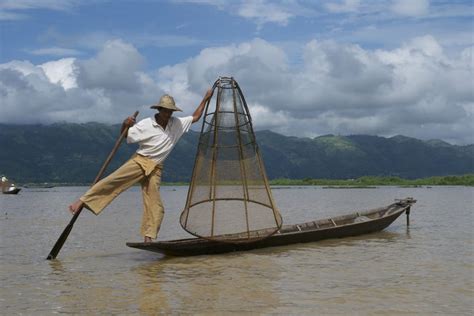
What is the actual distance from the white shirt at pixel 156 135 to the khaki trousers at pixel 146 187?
152mm

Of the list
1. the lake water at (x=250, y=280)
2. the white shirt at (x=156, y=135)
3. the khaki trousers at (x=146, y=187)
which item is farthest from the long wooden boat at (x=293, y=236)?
the white shirt at (x=156, y=135)

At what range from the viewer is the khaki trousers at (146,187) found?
8953 mm

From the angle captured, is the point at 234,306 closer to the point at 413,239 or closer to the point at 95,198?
the point at 95,198

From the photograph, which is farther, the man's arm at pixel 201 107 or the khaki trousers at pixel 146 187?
the man's arm at pixel 201 107

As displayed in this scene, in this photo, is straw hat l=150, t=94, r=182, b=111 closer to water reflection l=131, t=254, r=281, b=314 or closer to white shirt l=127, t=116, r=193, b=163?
white shirt l=127, t=116, r=193, b=163

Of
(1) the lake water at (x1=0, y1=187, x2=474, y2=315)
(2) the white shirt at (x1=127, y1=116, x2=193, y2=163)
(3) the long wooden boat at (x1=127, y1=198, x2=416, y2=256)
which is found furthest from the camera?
(3) the long wooden boat at (x1=127, y1=198, x2=416, y2=256)

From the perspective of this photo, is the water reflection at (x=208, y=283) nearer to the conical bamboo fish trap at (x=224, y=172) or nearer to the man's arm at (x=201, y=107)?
the conical bamboo fish trap at (x=224, y=172)

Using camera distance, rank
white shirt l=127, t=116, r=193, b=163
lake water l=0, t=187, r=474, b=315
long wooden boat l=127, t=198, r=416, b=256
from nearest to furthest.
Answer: lake water l=0, t=187, r=474, b=315, white shirt l=127, t=116, r=193, b=163, long wooden boat l=127, t=198, r=416, b=256

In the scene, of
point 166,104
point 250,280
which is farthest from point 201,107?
point 250,280

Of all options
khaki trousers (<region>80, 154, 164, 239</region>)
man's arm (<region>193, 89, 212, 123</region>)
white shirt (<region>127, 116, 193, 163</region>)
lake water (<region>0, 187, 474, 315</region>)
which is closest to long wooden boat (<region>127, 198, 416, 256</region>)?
lake water (<region>0, 187, 474, 315</region>)

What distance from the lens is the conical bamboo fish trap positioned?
989 centimetres

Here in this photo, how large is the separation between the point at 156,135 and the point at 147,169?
1.93 feet

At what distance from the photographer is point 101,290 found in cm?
702

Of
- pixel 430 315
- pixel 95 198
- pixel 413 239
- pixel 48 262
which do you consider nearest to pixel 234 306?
pixel 430 315
